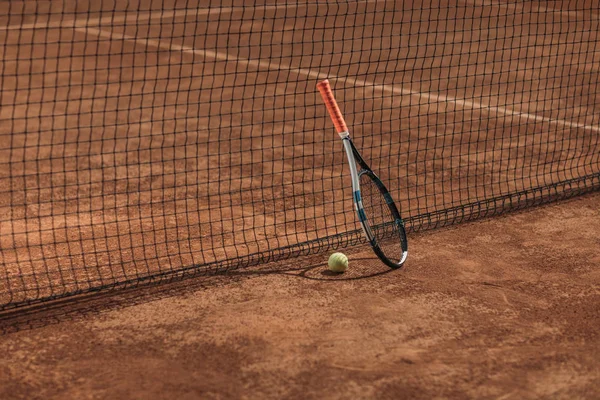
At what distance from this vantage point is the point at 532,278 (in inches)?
291

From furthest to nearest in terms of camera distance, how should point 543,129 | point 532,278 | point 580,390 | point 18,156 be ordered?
point 543,129 < point 18,156 < point 532,278 < point 580,390

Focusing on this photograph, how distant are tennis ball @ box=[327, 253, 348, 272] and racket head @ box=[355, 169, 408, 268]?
29 cm

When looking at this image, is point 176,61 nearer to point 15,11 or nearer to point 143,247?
point 15,11

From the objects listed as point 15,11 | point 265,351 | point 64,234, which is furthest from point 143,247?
point 15,11

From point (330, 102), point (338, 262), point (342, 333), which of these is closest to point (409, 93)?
point (330, 102)

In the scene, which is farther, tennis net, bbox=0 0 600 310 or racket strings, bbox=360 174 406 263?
tennis net, bbox=0 0 600 310

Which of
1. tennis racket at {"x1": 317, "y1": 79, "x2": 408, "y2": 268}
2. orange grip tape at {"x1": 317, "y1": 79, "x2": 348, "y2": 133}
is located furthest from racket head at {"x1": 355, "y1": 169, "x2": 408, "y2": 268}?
orange grip tape at {"x1": 317, "y1": 79, "x2": 348, "y2": 133}

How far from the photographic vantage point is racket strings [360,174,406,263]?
301 inches

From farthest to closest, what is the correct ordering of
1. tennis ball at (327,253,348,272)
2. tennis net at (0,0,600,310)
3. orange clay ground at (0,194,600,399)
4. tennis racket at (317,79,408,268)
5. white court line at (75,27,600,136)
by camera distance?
white court line at (75,27,600,136) < tennis net at (0,0,600,310) < tennis racket at (317,79,408,268) < tennis ball at (327,253,348,272) < orange clay ground at (0,194,600,399)

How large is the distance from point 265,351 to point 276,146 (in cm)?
463

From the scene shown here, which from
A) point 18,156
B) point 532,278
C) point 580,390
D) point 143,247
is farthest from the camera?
point 18,156

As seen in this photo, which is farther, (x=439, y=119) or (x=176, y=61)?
(x=176, y=61)

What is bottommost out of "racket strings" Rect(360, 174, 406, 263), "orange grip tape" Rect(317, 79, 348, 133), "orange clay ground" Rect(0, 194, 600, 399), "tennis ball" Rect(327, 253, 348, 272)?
"orange clay ground" Rect(0, 194, 600, 399)

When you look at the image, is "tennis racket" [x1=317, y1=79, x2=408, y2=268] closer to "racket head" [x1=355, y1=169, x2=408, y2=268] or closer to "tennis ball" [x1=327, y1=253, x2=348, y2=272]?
"racket head" [x1=355, y1=169, x2=408, y2=268]
